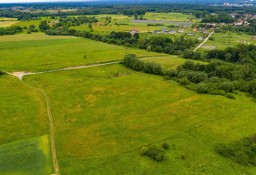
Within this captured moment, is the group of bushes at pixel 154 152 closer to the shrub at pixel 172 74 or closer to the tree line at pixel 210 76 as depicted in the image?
the tree line at pixel 210 76

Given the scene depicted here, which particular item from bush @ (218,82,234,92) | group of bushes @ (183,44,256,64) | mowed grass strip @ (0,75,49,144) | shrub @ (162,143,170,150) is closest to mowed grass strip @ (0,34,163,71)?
group of bushes @ (183,44,256,64)

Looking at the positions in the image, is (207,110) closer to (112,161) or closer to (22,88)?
(112,161)

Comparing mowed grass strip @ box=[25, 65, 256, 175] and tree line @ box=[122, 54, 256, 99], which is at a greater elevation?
tree line @ box=[122, 54, 256, 99]

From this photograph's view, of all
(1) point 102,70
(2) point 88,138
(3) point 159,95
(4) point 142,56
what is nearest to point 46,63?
(1) point 102,70

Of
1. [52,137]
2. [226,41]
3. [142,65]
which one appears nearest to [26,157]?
[52,137]

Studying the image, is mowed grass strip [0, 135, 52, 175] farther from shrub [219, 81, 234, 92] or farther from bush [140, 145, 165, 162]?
shrub [219, 81, 234, 92]

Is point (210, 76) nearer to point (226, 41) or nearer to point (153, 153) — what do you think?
point (153, 153)

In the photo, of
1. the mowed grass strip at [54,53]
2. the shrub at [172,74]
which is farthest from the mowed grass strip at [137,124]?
the mowed grass strip at [54,53]
